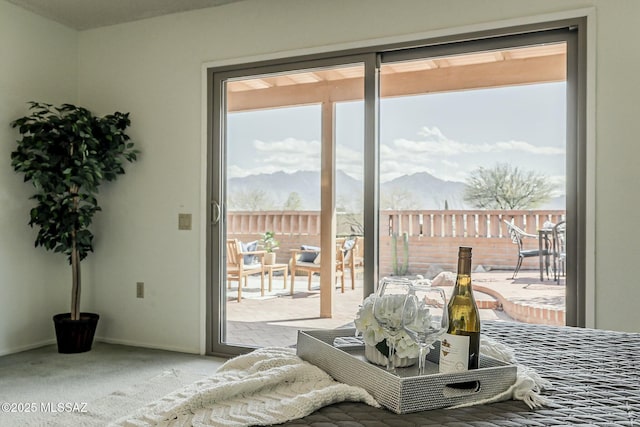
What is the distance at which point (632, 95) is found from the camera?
9.52ft

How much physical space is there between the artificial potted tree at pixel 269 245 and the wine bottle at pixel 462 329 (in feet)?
9.20

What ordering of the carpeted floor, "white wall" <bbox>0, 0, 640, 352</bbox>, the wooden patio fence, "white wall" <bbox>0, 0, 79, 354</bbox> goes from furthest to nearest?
"white wall" <bbox>0, 0, 79, 354</bbox>, "white wall" <bbox>0, 0, 640, 352</bbox>, the wooden patio fence, the carpeted floor

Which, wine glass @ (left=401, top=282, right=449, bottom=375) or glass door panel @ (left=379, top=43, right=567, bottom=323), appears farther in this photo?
glass door panel @ (left=379, top=43, right=567, bottom=323)

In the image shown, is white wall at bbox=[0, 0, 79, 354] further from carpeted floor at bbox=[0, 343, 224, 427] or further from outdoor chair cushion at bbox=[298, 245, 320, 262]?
outdoor chair cushion at bbox=[298, 245, 320, 262]

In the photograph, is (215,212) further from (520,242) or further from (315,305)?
(520,242)

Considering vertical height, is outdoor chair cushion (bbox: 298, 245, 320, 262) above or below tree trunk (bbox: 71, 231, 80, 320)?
above

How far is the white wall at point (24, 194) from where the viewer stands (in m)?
3.98

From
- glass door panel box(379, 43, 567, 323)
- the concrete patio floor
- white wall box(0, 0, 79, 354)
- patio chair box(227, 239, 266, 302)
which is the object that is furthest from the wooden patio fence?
white wall box(0, 0, 79, 354)

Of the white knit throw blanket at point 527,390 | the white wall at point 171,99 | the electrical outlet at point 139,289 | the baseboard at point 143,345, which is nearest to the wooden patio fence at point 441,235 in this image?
the white wall at point 171,99

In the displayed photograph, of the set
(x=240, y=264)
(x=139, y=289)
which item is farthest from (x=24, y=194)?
(x=240, y=264)

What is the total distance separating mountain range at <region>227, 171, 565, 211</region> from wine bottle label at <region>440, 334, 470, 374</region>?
2366 millimetres

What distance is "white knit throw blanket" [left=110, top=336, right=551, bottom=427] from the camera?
905mm

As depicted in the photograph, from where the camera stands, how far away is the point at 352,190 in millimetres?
3648

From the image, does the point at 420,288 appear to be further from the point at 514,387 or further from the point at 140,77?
the point at 140,77
